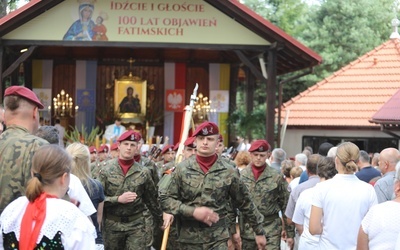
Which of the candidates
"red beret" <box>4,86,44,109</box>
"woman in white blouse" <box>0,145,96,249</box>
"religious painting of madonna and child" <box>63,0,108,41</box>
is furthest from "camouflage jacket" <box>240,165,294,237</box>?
"religious painting of madonna and child" <box>63,0,108,41</box>

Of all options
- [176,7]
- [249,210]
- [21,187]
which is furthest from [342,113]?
[21,187]

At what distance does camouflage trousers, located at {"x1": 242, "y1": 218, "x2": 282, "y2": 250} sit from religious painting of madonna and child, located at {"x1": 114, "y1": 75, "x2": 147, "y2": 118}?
2136 centimetres

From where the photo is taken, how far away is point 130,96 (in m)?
34.7

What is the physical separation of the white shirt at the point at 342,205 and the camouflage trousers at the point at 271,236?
3703mm

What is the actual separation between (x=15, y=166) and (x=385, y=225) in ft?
9.22

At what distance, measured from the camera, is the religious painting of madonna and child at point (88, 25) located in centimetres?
2622

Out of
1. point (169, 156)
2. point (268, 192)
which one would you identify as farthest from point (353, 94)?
point (268, 192)

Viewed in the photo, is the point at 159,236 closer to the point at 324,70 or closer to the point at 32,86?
the point at 32,86

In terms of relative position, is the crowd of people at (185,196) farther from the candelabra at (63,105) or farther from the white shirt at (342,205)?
the candelabra at (63,105)

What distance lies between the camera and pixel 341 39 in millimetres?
47531

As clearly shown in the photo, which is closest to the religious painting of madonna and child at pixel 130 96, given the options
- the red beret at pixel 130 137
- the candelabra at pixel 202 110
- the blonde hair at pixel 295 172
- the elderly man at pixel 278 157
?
the candelabra at pixel 202 110

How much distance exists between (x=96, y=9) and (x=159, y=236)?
13.0 metres

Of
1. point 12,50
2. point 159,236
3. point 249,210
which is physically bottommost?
point 159,236

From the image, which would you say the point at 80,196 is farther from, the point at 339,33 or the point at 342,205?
the point at 339,33
